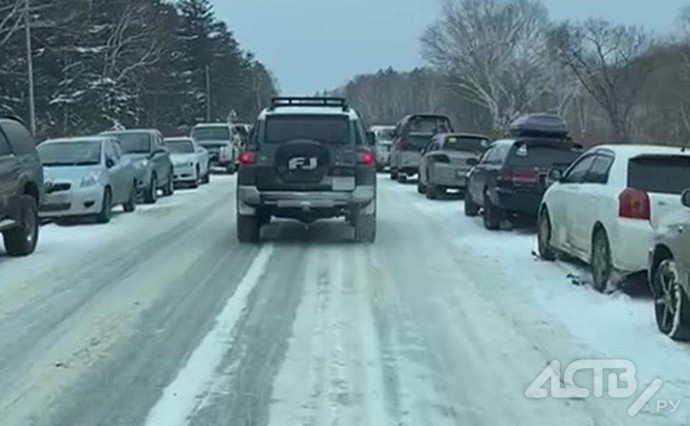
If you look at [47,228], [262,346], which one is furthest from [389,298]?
[47,228]

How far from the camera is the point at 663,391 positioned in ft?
24.2

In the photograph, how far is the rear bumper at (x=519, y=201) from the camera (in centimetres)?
1734

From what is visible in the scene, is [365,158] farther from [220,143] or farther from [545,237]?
[220,143]

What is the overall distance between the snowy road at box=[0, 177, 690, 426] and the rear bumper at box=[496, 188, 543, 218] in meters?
1.56

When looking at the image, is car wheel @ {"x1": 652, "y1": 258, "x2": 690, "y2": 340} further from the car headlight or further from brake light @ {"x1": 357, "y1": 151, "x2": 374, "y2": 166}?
the car headlight

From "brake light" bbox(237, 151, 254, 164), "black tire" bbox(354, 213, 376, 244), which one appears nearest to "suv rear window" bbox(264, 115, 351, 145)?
"brake light" bbox(237, 151, 254, 164)

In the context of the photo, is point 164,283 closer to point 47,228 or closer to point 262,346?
point 262,346

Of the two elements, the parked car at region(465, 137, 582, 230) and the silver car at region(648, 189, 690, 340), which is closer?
the silver car at region(648, 189, 690, 340)

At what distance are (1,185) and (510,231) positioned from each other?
26.1 ft

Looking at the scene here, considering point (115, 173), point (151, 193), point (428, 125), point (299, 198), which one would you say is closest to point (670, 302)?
point (299, 198)

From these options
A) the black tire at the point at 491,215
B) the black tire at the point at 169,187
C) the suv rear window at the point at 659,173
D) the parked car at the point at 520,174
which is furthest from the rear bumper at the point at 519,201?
the black tire at the point at 169,187

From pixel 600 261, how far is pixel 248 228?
242 inches

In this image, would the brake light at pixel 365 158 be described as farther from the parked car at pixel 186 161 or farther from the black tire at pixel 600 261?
the parked car at pixel 186 161

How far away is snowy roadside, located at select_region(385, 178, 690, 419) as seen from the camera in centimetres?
803
